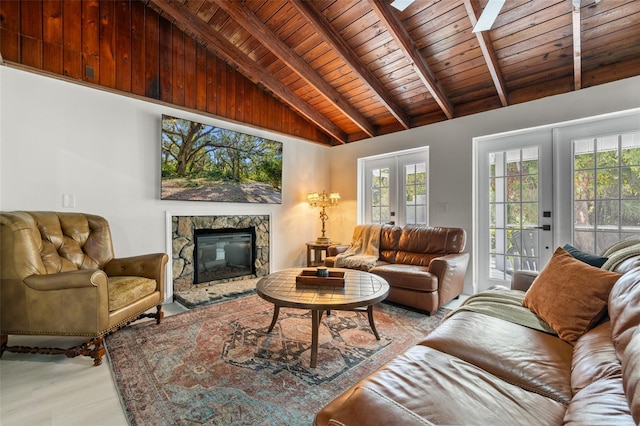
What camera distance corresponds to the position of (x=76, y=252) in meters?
2.45

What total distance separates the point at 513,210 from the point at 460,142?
1.07 metres

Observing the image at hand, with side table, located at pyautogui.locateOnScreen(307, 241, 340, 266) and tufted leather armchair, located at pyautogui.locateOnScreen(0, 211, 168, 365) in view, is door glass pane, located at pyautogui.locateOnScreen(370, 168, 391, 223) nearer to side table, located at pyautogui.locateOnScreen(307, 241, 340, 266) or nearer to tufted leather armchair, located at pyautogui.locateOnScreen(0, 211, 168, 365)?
side table, located at pyautogui.locateOnScreen(307, 241, 340, 266)

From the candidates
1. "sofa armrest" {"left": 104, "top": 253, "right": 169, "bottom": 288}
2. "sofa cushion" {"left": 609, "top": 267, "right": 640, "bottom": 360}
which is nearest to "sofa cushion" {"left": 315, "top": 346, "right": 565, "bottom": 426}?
"sofa cushion" {"left": 609, "top": 267, "right": 640, "bottom": 360}

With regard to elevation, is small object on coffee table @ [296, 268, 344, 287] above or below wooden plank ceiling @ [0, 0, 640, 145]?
below

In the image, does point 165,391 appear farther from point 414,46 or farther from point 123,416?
point 414,46

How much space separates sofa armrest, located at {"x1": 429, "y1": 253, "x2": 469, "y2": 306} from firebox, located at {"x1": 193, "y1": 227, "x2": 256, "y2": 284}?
103 inches

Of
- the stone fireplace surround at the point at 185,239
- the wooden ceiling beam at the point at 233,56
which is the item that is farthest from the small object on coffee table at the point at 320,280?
the wooden ceiling beam at the point at 233,56

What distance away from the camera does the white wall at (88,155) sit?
8.23 ft

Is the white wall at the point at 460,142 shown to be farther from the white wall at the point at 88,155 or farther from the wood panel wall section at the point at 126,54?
the white wall at the point at 88,155

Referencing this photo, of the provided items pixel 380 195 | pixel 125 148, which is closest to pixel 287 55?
pixel 125 148

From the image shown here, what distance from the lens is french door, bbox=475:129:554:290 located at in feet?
10.5

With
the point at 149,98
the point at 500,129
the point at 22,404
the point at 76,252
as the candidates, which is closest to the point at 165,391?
the point at 22,404

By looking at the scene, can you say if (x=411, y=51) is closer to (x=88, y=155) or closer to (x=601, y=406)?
(x=601, y=406)

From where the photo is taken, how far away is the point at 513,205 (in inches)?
135
